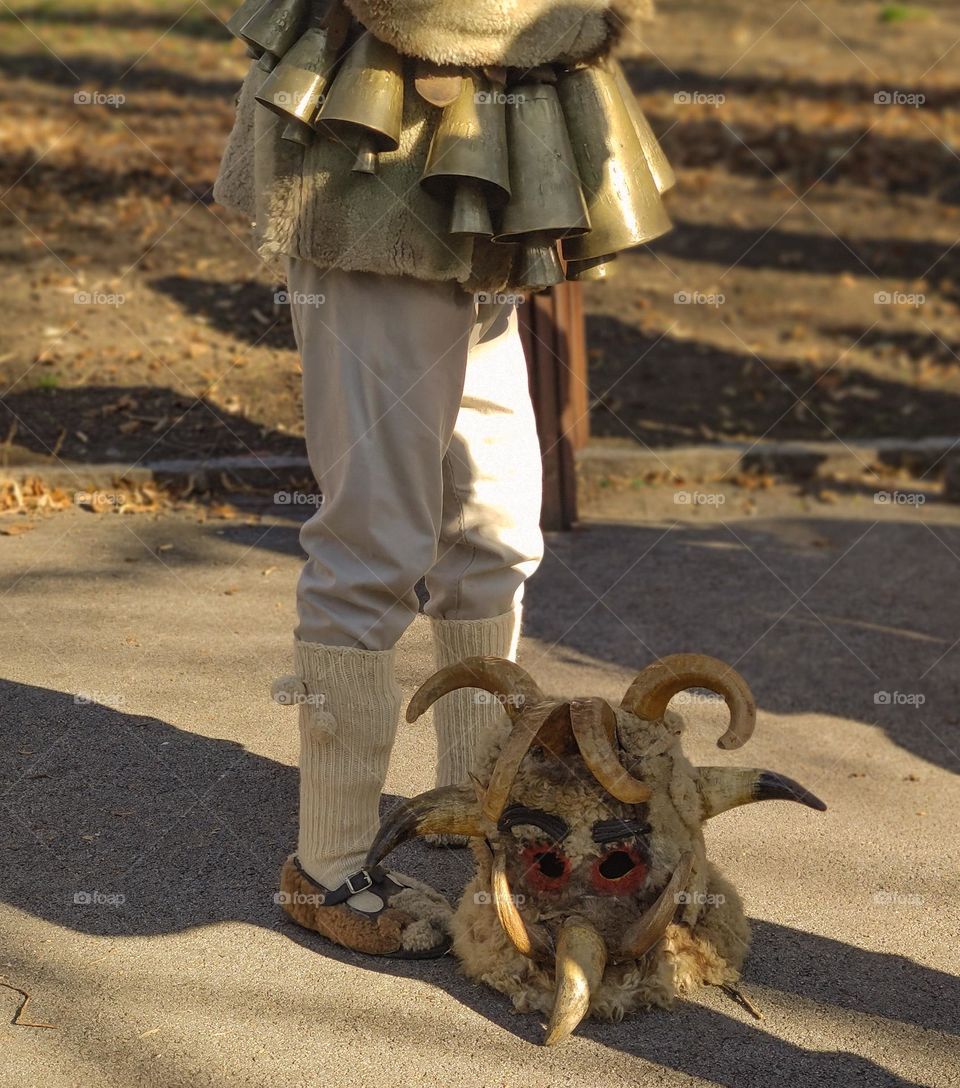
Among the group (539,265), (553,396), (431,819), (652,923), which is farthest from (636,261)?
(652,923)

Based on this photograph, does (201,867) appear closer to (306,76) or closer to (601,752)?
(601,752)

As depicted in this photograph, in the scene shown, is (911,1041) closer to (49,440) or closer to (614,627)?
(614,627)

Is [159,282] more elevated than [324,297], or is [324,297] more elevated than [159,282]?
[324,297]


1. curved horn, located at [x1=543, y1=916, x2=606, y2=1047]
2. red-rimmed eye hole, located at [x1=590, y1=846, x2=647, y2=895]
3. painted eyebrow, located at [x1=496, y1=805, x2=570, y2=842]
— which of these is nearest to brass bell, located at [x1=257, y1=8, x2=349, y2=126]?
painted eyebrow, located at [x1=496, y1=805, x2=570, y2=842]

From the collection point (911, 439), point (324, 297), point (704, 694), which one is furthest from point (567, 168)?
point (911, 439)

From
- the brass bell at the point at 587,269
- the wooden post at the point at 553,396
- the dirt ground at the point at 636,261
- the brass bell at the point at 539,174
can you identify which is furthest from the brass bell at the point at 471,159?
the dirt ground at the point at 636,261

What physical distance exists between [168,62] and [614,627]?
9.24 metres

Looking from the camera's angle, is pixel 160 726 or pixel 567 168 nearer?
pixel 567 168

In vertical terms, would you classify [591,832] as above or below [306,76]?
below

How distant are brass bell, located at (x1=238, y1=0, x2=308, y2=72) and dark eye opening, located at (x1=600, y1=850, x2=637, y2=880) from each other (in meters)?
1.71

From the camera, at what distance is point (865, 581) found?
577 cm

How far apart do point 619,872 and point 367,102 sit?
62.1 inches

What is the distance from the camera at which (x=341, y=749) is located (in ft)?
9.98

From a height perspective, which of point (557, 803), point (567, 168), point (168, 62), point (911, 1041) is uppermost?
point (567, 168)
